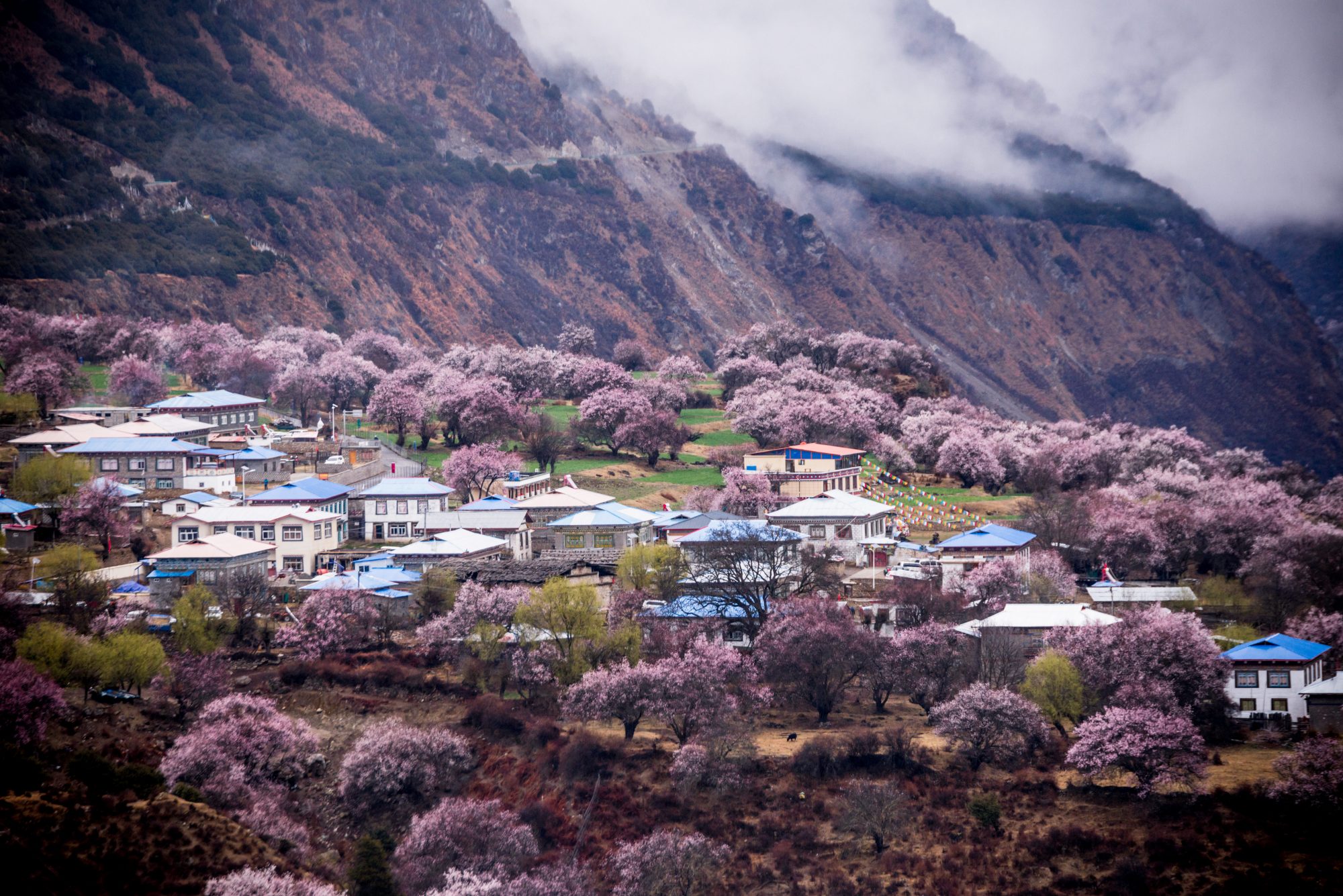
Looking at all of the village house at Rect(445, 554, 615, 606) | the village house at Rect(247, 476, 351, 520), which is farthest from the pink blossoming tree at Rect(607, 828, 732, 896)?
the village house at Rect(247, 476, 351, 520)

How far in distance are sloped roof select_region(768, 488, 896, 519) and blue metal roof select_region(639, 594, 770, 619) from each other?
11.5 m

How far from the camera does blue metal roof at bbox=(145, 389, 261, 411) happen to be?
78.6 m

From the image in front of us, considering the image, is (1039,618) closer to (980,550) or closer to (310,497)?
(980,550)

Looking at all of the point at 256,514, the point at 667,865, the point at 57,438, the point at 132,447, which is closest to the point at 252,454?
the point at 132,447

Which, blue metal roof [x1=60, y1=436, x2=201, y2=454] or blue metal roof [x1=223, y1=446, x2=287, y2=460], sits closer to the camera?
blue metal roof [x1=60, y1=436, x2=201, y2=454]

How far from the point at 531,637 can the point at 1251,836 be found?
2121 centimetres

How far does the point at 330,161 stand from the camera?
17275 cm

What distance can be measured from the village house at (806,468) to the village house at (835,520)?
515 cm

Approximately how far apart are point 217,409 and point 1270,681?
5269 cm

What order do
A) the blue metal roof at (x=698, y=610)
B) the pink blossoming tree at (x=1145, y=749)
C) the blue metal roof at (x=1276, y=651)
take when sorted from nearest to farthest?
1. the pink blossoming tree at (x=1145, y=749)
2. the blue metal roof at (x=1276, y=651)
3. the blue metal roof at (x=698, y=610)

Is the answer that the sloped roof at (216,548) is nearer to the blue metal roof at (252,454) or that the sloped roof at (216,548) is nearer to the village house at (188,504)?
the village house at (188,504)

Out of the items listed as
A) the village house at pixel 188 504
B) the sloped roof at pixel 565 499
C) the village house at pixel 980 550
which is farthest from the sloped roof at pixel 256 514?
the village house at pixel 980 550

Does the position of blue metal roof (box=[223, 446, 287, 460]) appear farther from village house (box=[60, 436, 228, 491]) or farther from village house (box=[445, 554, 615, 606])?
village house (box=[445, 554, 615, 606])

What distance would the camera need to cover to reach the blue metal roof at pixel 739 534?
178 feet
